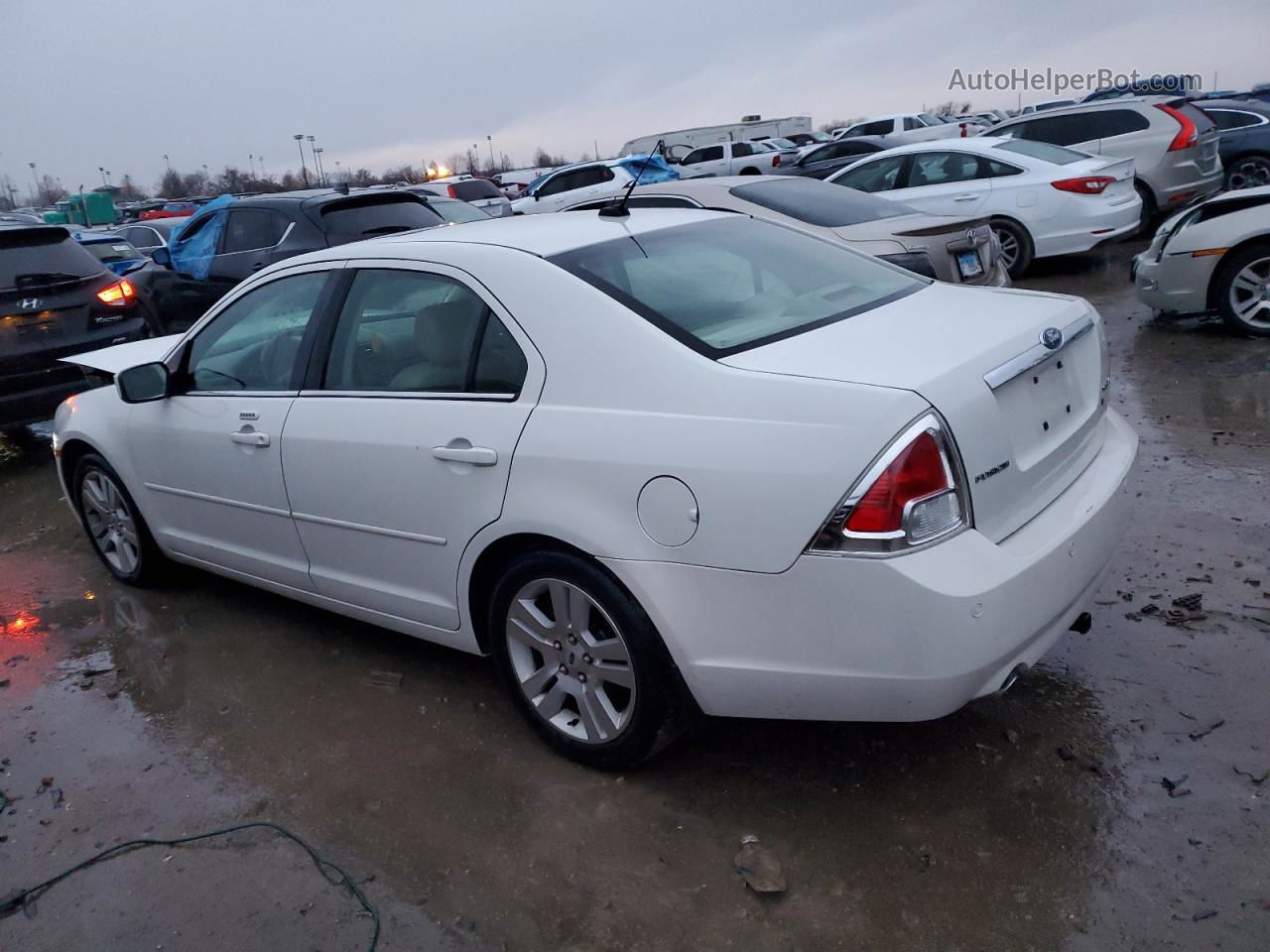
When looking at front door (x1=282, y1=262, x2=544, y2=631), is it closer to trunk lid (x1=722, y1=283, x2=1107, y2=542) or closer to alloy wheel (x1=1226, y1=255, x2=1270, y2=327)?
trunk lid (x1=722, y1=283, x2=1107, y2=542)

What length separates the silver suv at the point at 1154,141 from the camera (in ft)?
41.7

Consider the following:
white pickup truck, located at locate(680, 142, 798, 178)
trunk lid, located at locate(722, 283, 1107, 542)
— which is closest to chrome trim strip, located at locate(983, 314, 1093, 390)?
trunk lid, located at locate(722, 283, 1107, 542)

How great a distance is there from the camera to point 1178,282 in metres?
7.73

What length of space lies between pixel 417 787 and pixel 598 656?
0.77 m

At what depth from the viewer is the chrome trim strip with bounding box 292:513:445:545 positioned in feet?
11.0

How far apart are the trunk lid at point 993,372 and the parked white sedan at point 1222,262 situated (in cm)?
492

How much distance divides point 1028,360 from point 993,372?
20cm

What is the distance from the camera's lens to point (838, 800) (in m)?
3.02

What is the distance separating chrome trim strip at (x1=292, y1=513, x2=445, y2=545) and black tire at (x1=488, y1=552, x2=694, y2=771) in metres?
0.29

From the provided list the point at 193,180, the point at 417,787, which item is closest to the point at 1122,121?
the point at 417,787

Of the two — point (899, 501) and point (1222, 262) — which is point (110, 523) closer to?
point (899, 501)

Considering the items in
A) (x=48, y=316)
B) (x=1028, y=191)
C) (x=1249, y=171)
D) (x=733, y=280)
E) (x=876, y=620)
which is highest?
(x=733, y=280)

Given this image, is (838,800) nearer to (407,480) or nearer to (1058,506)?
(1058,506)

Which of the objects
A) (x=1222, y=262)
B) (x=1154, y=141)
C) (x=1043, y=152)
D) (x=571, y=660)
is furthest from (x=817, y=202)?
(x=1154, y=141)
